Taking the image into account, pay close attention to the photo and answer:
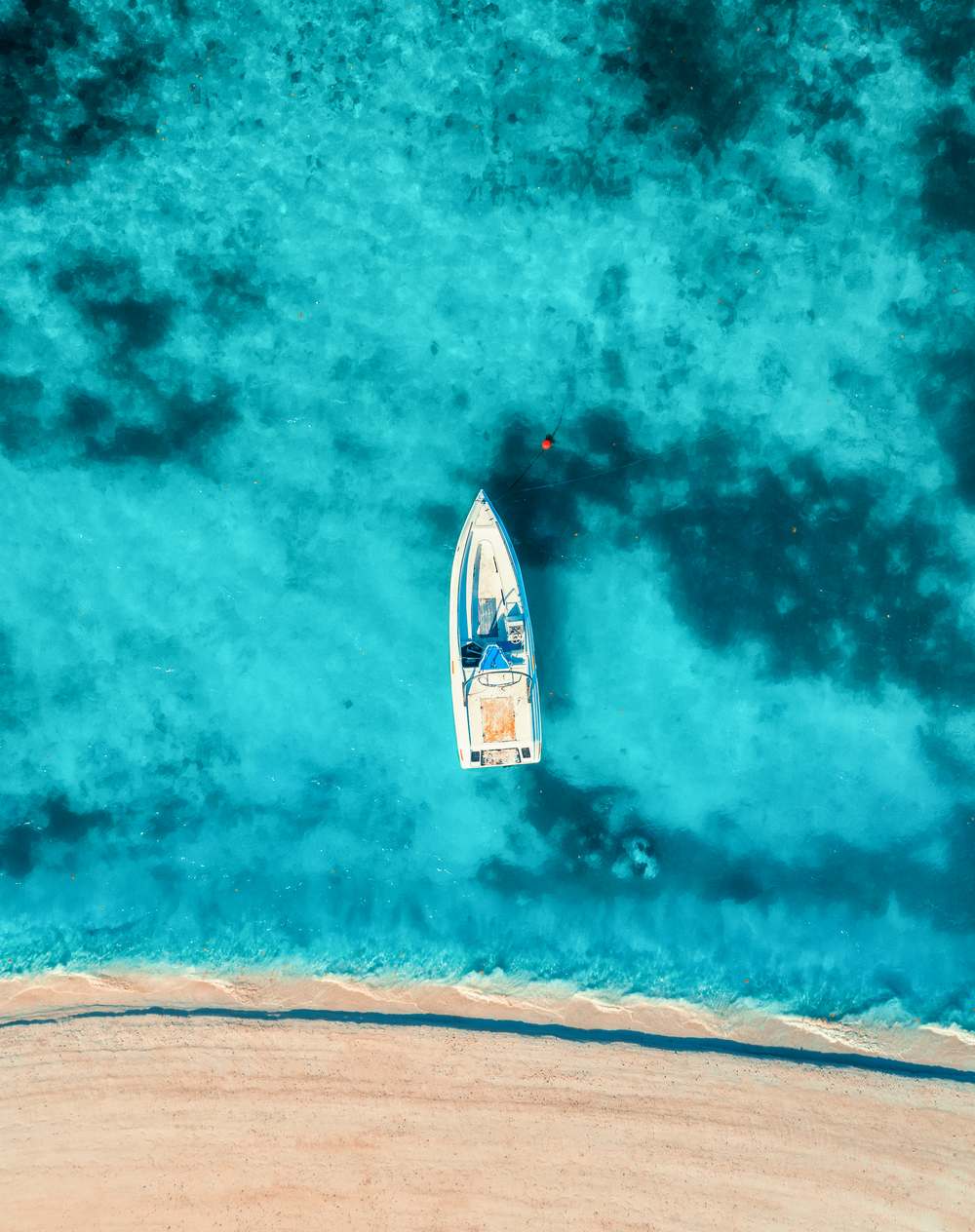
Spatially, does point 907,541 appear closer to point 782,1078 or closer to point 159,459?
point 782,1078

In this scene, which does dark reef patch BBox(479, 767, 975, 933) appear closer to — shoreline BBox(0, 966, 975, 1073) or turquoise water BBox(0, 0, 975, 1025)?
turquoise water BBox(0, 0, 975, 1025)

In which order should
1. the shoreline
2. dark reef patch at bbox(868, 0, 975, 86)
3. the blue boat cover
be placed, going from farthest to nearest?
the shoreline
dark reef patch at bbox(868, 0, 975, 86)
the blue boat cover

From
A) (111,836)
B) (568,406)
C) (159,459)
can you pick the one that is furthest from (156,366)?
(111,836)

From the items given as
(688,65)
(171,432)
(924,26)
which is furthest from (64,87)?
(924,26)

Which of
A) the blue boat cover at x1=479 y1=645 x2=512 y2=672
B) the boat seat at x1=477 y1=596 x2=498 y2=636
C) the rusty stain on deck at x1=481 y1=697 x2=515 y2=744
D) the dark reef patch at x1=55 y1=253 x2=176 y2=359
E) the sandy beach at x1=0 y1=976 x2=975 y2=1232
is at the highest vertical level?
the dark reef patch at x1=55 y1=253 x2=176 y2=359

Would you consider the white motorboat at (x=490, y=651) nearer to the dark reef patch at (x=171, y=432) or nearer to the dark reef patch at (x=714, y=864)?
the dark reef patch at (x=714, y=864)

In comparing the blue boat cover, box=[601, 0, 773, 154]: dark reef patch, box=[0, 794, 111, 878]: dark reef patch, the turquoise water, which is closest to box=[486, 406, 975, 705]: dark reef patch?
the turquoise water

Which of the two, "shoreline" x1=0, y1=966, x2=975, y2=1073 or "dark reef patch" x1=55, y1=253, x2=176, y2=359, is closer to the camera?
"dark reef patch" x1=55, y1=253, x2=176, y2=359

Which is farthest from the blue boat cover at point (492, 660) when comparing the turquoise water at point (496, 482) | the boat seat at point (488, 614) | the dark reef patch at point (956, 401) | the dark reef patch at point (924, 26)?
the dark reef patch at point (924, 26)

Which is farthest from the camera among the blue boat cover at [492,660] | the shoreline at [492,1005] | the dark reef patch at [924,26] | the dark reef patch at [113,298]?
the shoreline at [492,1005]
